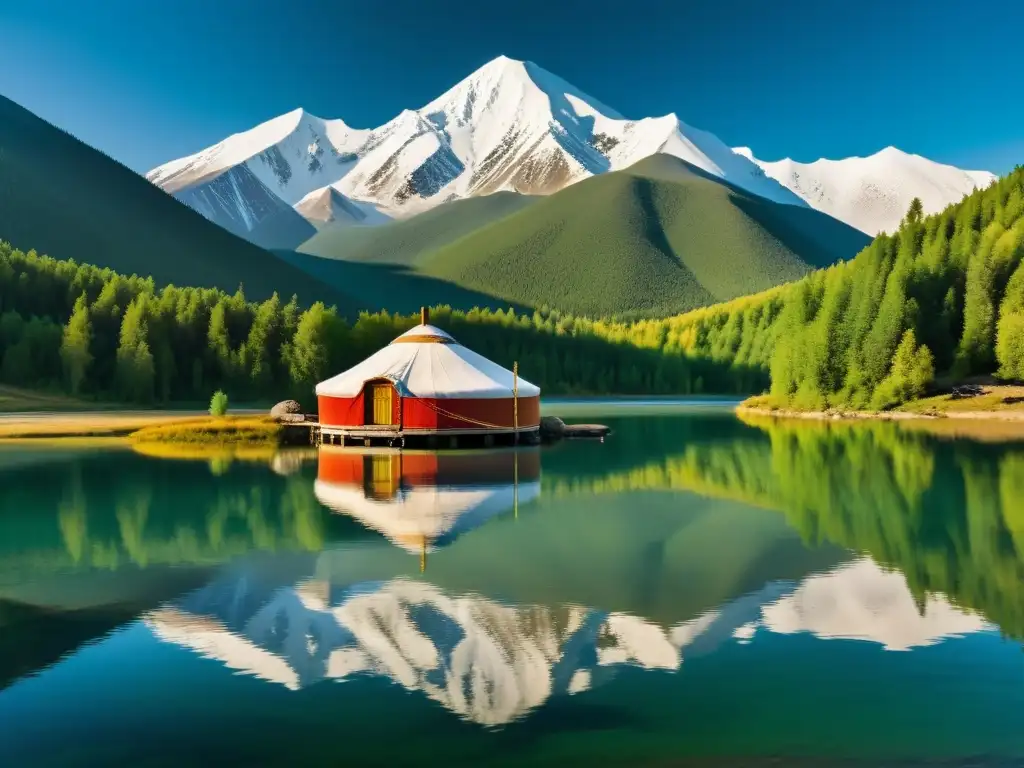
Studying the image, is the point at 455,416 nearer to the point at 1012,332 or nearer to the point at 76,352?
the point at 1012,332

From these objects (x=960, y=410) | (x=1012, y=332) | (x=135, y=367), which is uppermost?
(x=1012, y=332)

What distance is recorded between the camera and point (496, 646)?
853 cm

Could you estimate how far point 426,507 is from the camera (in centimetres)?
1766

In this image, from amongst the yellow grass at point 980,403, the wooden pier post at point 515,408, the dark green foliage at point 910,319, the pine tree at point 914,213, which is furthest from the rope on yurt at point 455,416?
the pine tree at point 914,213

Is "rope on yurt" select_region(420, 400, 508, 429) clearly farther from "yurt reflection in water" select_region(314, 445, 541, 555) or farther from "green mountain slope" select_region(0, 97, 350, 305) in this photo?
"green mountain slope" select_region(0, 97, 350, 305)

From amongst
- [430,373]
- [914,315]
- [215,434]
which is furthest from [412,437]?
[914,315]

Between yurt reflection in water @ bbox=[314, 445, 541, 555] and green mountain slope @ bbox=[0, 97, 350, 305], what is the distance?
360ft

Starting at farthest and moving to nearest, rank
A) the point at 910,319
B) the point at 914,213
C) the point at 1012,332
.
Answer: the point at 914,213 < the point at 910,319 < the point at 1012,332

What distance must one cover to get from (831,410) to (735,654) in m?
51.8

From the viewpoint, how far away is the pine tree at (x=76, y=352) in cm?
5975

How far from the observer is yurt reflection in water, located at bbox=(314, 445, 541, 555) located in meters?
15.5

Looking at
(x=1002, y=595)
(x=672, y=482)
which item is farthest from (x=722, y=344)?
(x=1002, y=595)

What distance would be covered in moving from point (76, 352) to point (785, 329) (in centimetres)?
4724

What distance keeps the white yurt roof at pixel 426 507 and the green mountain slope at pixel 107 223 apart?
11716cm
